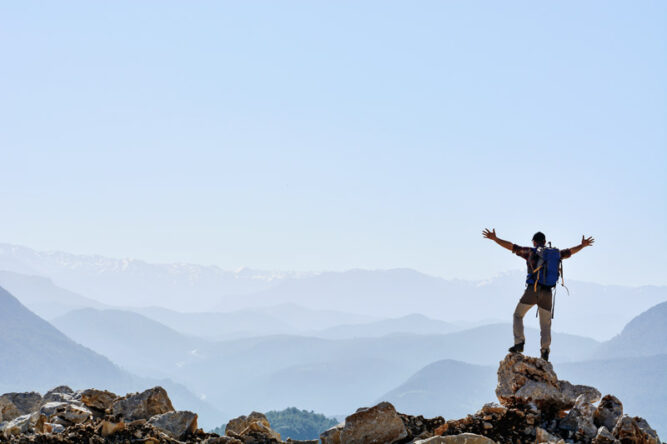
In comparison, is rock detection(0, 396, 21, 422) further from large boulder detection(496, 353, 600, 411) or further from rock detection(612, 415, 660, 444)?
rock detection(612, 415, 660, 444)

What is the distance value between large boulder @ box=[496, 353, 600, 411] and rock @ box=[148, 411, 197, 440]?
7734mm

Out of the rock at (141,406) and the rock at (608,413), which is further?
the rock at (141,406)

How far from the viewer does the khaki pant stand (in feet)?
65.0

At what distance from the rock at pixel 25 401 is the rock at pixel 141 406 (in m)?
3.05

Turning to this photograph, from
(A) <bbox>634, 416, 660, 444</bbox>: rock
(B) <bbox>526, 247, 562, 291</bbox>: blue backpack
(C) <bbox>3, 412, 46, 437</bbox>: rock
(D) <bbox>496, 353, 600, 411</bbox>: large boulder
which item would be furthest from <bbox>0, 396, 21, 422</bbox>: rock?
(A) <bbox>634, 416, 660, 444</bbox>: rock

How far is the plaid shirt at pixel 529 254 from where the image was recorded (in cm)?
1978

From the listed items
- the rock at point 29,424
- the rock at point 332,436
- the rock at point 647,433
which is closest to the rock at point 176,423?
the rock at point 29,424

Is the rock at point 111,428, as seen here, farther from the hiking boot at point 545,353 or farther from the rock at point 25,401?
the hiking boot at point 545,353

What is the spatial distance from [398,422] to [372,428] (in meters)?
0.59

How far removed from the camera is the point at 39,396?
2034cm

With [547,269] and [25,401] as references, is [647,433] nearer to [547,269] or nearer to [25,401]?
[547,269]

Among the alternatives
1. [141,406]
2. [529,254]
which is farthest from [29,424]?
[529,254]

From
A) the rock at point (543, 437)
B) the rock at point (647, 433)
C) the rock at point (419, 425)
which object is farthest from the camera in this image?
the rock at point (419, 425)

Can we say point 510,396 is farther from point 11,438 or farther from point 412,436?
point 11,438
